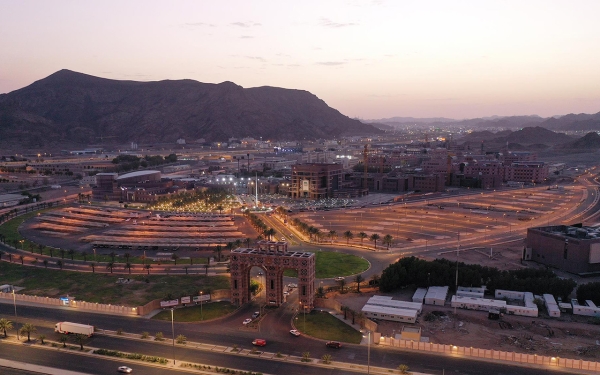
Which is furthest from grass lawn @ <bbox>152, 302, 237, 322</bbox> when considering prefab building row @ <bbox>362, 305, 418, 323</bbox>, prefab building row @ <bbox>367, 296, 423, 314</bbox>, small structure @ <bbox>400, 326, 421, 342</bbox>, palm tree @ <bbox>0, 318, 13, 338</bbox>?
small structure @ <bbox>400, 326, 421, 342</bbox>

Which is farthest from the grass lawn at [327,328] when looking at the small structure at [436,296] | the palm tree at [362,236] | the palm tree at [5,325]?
the palm tree at [362,236]

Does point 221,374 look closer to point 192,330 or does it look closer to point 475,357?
point 192,330

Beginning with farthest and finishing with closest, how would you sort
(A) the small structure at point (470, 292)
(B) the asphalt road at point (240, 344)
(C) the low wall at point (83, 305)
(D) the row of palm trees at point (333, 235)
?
(D) the row of palm trees at point (333, 235), (A) the small structure at point (470, 292), (C) the low wall at point (83, 305), (B) the asphalt road at point (240, 344)

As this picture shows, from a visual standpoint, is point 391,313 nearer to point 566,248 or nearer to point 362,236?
point 566,248

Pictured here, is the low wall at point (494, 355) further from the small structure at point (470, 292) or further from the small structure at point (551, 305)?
the small structure at point (470, 292)

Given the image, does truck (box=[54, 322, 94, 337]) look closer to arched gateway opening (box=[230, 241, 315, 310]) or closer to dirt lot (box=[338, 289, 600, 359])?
arched gateway opening (box=[230, 241, 315, 310])

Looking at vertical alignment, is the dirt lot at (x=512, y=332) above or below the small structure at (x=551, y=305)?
below

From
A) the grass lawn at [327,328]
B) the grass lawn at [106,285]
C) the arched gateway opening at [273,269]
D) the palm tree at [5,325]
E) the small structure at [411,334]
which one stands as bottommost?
the grass lawn at [327,328]

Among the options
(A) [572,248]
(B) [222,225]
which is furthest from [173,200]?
(A) [572,248]
